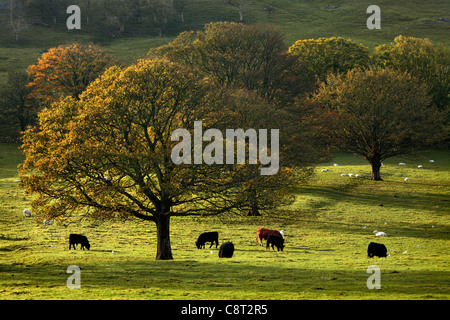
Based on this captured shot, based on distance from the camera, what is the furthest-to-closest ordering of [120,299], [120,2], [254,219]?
[120,2] → [254,219] → [120,299]

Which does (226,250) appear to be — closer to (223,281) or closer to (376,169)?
(223,281)

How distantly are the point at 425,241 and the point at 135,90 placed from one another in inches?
972

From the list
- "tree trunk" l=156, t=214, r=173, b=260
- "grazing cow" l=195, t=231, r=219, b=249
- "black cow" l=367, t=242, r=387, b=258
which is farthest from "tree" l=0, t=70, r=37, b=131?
"black cow" l=367, t=242, r=387, b=258

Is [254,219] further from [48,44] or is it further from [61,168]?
[48,44]

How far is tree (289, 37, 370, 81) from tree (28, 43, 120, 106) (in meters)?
37.0

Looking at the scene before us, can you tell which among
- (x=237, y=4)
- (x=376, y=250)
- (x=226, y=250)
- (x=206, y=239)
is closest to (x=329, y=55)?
(x=206, y=239)

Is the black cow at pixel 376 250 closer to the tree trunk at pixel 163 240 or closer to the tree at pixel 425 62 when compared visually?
the tree trunk at pixel 163 240

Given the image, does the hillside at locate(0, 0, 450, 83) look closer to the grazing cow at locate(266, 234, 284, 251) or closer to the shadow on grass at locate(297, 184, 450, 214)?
the shadow on grass at locate(297, 184, 450, 214)

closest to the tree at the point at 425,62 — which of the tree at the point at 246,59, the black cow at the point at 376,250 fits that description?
the tree at the point at 246,59

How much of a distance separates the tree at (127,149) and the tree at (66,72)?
5194 cm

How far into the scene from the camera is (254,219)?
48.8 m

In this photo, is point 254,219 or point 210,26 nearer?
point 254,219

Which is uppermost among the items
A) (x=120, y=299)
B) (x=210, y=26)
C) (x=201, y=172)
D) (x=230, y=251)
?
(x=210, y=26)
